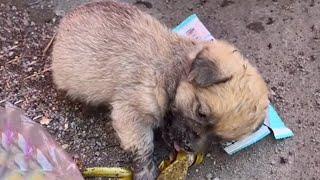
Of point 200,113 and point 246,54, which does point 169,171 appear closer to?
point 200,113

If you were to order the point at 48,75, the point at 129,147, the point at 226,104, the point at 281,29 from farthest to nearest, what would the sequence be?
the point at 281,29
the point at 48,75
the point at 129,147
the point at 226,104

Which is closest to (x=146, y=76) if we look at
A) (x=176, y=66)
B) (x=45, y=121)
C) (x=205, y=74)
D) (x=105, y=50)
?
(x=176, y=66)

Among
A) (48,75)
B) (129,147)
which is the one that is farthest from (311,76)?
(48,75)

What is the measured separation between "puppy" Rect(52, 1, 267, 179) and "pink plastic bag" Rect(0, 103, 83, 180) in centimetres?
42

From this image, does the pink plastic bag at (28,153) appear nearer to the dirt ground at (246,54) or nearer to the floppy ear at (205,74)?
the dirt ground at (246,54)

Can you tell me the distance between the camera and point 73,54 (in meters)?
4.78

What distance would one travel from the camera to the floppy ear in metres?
4.16

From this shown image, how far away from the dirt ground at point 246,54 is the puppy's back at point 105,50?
20 centimetres

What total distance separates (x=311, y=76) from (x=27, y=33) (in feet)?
6.25

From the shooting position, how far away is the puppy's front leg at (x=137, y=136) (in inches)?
180

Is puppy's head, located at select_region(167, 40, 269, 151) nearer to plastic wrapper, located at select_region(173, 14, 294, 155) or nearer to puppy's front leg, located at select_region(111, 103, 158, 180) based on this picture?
puppy's front leg, located at select_region(111, 103, 158, 180)

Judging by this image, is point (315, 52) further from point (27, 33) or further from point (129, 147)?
point (27, 33)

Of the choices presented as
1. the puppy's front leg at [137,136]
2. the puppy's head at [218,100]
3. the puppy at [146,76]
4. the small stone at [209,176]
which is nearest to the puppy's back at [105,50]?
the puppy at [146,76]

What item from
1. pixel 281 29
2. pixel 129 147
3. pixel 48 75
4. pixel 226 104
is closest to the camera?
pixel 226 104
